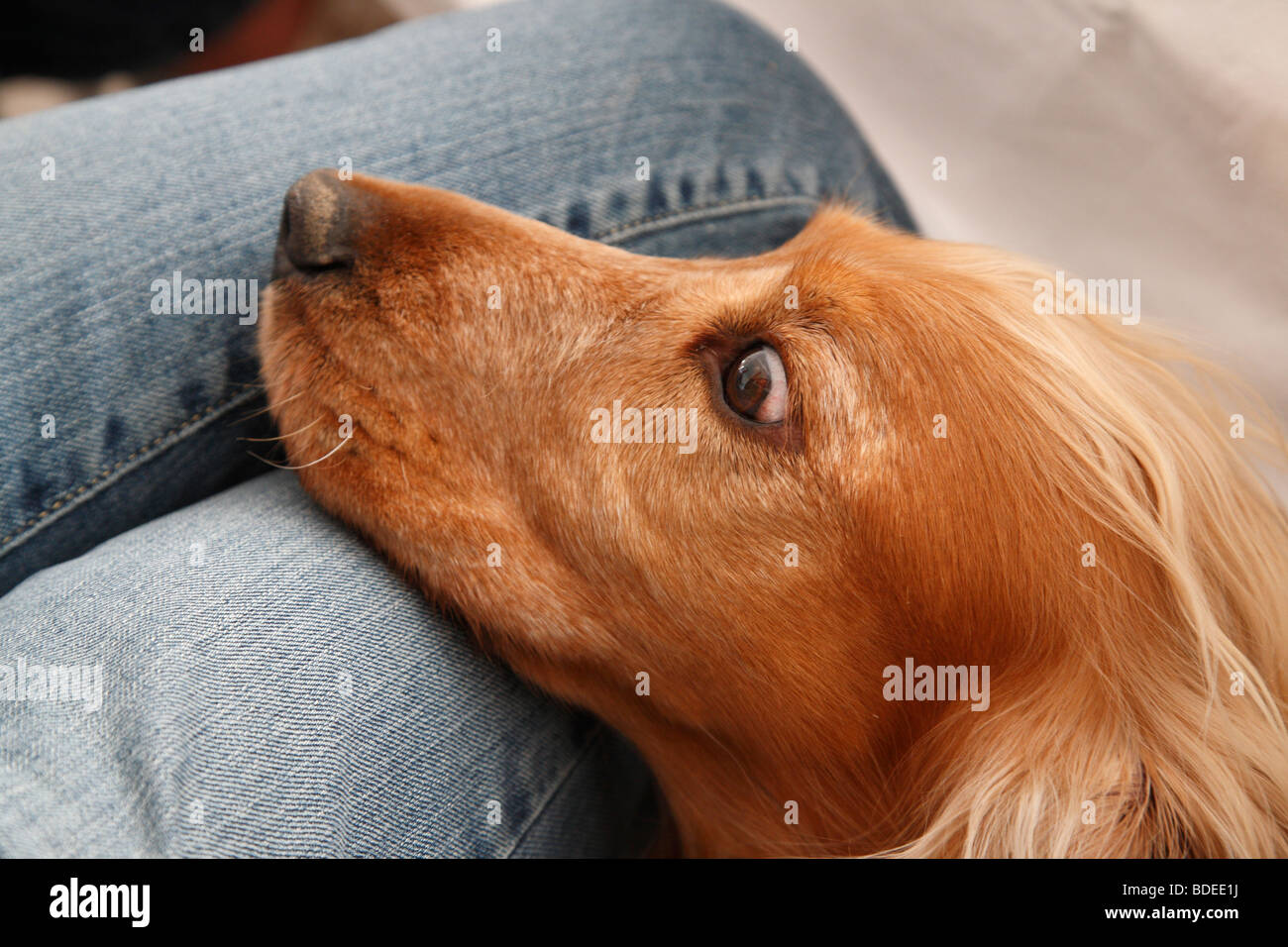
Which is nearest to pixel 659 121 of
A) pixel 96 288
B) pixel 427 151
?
pixel 427 151

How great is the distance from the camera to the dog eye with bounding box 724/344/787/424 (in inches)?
47.8

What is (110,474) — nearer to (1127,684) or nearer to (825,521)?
(825,521)

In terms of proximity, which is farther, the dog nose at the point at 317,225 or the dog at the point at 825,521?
the dog nose at the point at 317,225

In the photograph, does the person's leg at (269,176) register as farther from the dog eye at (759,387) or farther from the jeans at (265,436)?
the dog eye at (759,387)

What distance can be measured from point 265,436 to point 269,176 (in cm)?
40

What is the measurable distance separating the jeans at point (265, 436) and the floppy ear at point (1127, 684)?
56 centimetres

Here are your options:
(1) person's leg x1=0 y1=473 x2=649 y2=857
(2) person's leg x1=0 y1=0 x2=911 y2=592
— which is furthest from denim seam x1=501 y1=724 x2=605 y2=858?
(2) person's leg x1=0 y1=0 x2=911 y2=592

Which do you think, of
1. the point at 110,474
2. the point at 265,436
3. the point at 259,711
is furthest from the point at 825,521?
the point at 110,474

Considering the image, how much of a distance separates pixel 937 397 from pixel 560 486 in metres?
0.48

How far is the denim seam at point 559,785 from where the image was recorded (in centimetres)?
122

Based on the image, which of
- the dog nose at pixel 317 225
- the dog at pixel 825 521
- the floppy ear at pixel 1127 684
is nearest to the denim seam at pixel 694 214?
the dog at pixel 825 521

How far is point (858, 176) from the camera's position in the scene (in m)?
1.93

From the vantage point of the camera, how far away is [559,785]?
A: 1.29 metres
